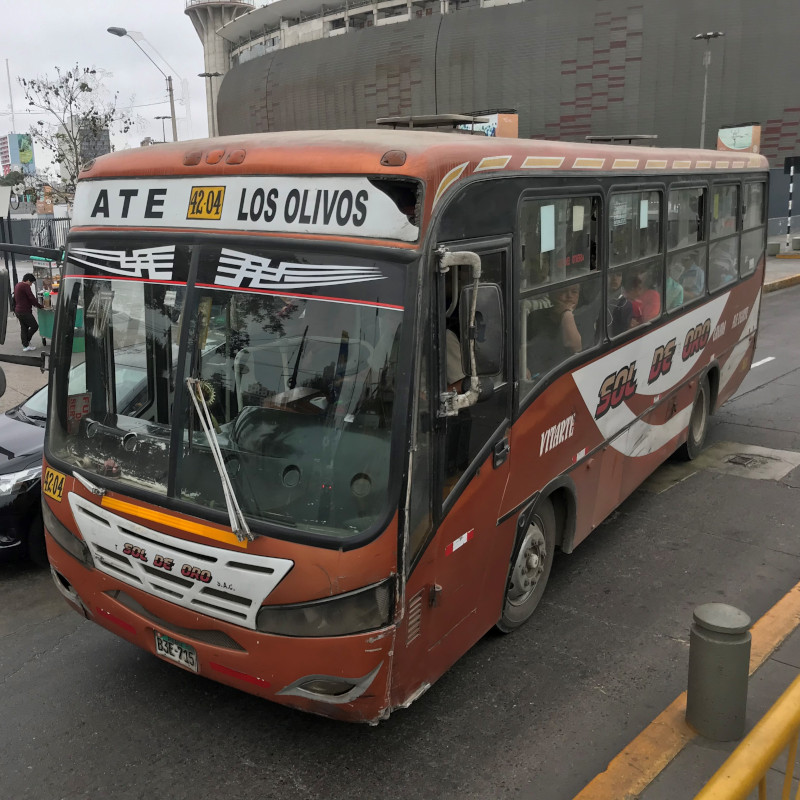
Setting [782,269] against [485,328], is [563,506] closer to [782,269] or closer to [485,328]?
A: [485,328]

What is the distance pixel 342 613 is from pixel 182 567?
2.67 ft

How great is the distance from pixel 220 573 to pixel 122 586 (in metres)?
0.75

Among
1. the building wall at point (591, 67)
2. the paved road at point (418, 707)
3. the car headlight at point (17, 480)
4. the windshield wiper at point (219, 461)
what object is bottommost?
the paved road at point (418, 707)

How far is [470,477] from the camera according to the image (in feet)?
13.2

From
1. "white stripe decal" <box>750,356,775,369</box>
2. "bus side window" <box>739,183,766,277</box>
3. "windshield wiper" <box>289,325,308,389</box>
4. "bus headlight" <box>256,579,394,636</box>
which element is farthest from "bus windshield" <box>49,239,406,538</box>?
"white stripe decal" <box>750,356,775,369</box>

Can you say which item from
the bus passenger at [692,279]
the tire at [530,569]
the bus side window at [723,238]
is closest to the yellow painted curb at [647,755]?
the tire at [530,569]

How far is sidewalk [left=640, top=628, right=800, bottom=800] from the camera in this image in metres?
3.71

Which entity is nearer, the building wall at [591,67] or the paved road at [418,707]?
the paved road at [418,707]

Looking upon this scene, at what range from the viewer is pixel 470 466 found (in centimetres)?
401

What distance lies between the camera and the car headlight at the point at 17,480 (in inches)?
237

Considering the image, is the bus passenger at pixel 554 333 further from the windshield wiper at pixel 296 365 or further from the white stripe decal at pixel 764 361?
the white stripe decal at pixel 764 361

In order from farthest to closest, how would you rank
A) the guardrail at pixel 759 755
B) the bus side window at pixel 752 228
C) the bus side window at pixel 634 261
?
the bus side window at pixel 752 228
the bus side window at pixel 634 261
the guardrail at pixel 759 755

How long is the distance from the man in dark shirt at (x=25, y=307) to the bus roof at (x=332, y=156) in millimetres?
12717

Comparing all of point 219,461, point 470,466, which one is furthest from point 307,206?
point 470,466
